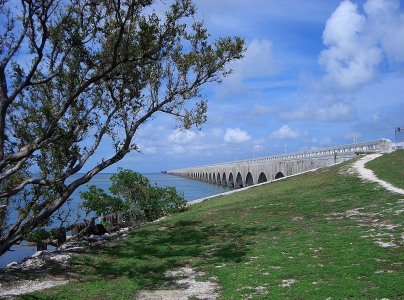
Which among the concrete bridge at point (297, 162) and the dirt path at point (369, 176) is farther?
the concrete bridge at point (297, 162)

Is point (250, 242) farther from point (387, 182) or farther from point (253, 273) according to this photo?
point (387, 182)

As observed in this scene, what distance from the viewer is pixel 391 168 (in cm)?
2592

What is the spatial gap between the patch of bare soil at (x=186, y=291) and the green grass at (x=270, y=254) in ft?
0.78

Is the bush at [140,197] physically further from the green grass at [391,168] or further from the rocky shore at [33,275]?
the green grass at [391,168]

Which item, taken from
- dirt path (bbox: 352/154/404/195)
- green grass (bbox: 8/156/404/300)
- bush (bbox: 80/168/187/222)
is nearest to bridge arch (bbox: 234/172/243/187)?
dirt path (bbox: 352/154/404/195)

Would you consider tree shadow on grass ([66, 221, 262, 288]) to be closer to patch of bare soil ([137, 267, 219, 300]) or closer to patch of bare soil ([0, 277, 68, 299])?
patch of bare soil ([137, 267, 219, 300])

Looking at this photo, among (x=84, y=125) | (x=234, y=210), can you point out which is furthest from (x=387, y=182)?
(x=84, y=125)

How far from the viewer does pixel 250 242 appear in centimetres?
1238

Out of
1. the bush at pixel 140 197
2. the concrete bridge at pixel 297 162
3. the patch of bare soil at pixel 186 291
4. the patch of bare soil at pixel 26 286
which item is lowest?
the patch of bare soil at pixel 186 291

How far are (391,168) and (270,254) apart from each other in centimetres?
1794

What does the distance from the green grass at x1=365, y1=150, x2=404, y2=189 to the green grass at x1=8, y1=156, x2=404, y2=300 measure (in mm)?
4322

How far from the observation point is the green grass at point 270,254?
26.3 feet

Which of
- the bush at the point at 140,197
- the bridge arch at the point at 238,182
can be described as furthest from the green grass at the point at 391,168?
the bridge arch at the point at 238,182

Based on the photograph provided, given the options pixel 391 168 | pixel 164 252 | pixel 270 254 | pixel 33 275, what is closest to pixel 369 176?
pixel 391 168
